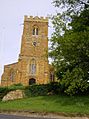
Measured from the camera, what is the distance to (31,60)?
84.2m

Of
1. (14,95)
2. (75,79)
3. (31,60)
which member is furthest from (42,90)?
(31,60)

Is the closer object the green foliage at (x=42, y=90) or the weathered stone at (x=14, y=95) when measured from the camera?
the weathered stone at (x=14, y=95)

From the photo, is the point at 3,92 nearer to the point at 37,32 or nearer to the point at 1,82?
the point at 1,82

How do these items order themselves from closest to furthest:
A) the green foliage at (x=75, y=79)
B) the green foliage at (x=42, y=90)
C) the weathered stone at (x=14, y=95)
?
the green foliage at (x=75, y=79) < the weathered stone at (x=14, y=95) < the green foliage at (x=42, y=90)

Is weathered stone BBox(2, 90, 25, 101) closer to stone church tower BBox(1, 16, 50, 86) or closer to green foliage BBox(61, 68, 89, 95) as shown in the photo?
green foliage BBox(61, 68, 89, 95)

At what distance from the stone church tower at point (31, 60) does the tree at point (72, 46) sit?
39.0 metres

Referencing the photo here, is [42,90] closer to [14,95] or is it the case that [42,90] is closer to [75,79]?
[14,95]

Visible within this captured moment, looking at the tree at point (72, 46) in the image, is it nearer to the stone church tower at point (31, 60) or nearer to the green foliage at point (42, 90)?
the green foliage at point (42, 90)

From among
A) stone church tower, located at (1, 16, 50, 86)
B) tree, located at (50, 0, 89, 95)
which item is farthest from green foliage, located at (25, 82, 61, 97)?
stone church tower, located at (1, 16, 50, 86)

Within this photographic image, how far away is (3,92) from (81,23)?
1914cm

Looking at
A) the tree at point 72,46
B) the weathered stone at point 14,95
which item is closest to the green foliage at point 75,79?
the tree at point 72,46

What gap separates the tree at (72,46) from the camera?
3703 centimetres

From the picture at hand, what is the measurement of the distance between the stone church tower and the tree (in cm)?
3903

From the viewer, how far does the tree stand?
1458 inches
